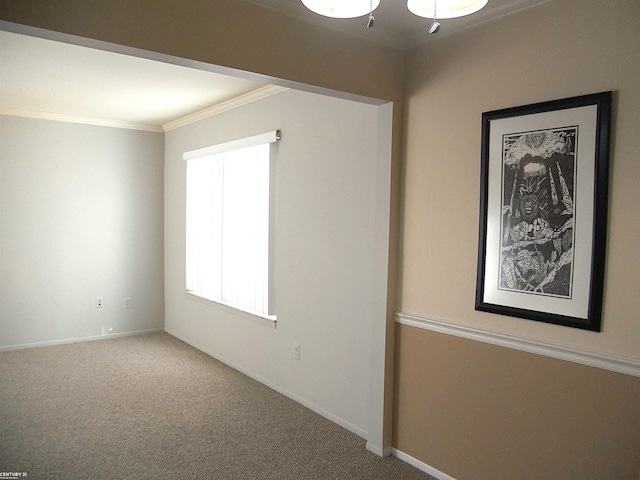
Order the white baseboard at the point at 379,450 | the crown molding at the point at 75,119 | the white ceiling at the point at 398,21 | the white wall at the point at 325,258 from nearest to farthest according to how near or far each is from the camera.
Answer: the white ceiling at the point at 398,21, the white baseboard at the point at 379,450, the white wall at the point at 325,258, the crown molding at the point at 75,119

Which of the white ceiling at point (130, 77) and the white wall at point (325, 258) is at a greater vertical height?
the white ceiling at point (130, 77)

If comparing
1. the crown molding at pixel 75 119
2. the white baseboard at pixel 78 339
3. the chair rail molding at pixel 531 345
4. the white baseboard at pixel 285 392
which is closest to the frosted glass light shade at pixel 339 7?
the chair rail molding at pixel 531 345

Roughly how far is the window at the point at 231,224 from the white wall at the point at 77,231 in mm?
816

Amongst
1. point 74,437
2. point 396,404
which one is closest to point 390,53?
point 396,404

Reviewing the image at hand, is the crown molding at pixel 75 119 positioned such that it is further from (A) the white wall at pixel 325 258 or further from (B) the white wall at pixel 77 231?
(A) the white wall at pixel 325 258

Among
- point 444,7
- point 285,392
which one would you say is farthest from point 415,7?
point 285,392

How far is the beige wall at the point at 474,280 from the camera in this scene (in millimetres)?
2043

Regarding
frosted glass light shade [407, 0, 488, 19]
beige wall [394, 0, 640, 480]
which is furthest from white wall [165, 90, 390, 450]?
frosted glass light shade [407, 0, 488, 19]

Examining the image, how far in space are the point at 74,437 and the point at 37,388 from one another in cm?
115

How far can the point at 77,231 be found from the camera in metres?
5.69

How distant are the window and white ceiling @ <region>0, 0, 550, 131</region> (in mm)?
541

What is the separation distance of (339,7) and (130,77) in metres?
2.96

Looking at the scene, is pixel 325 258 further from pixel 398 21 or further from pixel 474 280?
pixel 398 21

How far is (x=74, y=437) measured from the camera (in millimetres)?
3271
